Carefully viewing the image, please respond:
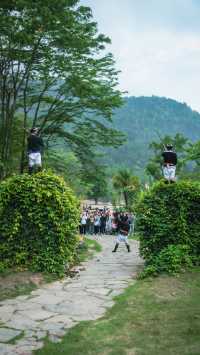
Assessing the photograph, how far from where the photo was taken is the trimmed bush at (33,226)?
1088cm

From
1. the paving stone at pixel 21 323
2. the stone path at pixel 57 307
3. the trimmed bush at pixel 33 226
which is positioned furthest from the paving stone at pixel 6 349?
the trimmed bush at pixel 33 226

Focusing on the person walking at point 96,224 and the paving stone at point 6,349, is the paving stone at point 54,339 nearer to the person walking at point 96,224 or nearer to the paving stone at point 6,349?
the paving stone at point 6,349

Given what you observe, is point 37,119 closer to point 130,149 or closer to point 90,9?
point 90,9

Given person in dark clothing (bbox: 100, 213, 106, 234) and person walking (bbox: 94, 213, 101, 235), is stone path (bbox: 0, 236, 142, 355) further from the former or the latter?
person in dark clothing (bbox: 100, 213, 106, 234)

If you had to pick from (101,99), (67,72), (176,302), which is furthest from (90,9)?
(176,302)

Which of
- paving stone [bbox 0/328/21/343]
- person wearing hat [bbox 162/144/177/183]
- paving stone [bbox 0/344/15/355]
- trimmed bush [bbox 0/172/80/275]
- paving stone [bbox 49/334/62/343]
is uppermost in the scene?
person wearing hat [bbox 162/144/177/183]

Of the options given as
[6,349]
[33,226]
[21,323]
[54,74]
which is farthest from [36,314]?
[54,74]

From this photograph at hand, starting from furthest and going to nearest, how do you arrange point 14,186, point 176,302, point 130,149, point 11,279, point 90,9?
point 130,149 → point 90,9 → point 14,186 → point 11,279 → point 176,302

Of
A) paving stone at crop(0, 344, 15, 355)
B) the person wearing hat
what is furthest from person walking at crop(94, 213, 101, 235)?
paving stone at crop(0, 344, 15, 355)

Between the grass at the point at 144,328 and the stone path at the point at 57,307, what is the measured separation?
274 mm

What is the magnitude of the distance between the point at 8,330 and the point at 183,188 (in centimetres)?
651

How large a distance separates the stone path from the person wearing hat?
110 inches

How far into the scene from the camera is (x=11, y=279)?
9828 mm

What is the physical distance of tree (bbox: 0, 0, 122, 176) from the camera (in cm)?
1647
